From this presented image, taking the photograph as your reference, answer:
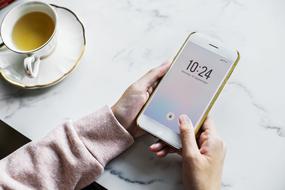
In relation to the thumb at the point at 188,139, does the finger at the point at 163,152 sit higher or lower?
lower

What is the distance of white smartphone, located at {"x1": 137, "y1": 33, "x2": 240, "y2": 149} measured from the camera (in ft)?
2.21

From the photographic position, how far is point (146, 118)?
68cm

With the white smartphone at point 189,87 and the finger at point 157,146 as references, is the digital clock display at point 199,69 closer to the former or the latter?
the white smartphone at point 189,87

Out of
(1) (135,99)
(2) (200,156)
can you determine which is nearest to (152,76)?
(1) (135,99)

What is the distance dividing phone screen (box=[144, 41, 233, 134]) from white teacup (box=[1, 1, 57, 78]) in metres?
0.23

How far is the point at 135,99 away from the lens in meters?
0.68

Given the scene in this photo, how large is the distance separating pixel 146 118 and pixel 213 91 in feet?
0.42

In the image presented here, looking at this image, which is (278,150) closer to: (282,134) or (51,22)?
(282,134)

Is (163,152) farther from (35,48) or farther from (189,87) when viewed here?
(35,48)

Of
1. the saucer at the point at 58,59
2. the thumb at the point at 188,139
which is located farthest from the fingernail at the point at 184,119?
the saucer at the point at 58,59

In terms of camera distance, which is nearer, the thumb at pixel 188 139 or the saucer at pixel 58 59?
the thumb at pixel 188 139

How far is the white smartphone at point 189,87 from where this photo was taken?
0.67 m

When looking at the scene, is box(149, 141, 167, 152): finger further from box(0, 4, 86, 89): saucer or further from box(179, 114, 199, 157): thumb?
box(0, 4, 86, 89): saucer

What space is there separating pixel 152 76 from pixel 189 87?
0.07 metres
